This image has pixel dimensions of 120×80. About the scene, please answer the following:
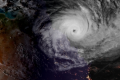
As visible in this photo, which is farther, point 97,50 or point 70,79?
point 70,79

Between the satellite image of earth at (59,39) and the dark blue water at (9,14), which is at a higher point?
the dark blue water at (9,14)

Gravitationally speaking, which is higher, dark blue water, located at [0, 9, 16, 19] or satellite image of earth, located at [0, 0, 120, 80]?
dark blue water, located at [0, 9, 16, 19]

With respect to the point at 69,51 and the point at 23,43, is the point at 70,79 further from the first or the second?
the point at 23,43

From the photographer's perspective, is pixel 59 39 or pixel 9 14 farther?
pixel 59 39

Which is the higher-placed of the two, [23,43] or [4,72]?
[23,43]

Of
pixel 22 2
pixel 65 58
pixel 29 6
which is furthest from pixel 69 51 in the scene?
pixel 22 2

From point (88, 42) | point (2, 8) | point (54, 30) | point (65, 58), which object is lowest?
point (65, 58)

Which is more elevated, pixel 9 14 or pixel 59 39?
pixel 9 14

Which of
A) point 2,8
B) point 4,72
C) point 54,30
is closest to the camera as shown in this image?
point 2,8
